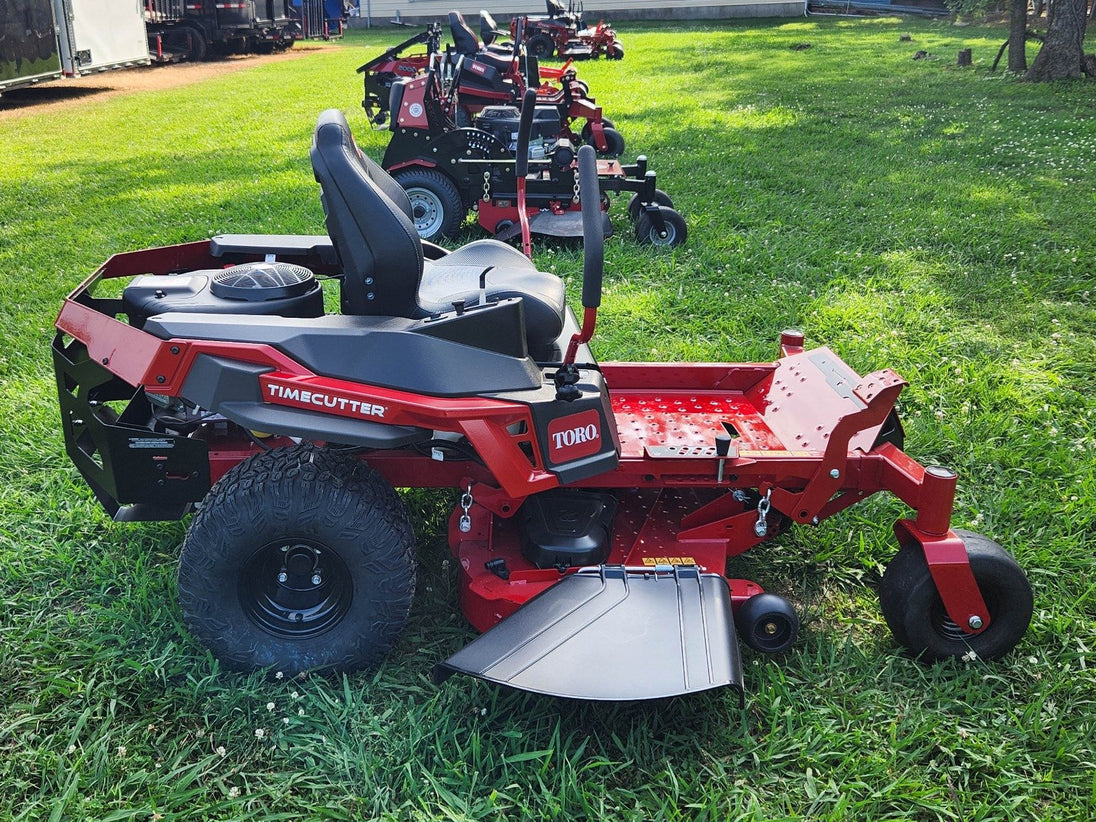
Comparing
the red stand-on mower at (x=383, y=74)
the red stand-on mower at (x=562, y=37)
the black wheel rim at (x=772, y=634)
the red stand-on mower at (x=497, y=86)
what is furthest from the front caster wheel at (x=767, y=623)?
the red stand-on mower at (x=562, y=37)

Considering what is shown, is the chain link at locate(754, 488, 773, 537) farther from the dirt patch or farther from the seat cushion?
the dirt patch

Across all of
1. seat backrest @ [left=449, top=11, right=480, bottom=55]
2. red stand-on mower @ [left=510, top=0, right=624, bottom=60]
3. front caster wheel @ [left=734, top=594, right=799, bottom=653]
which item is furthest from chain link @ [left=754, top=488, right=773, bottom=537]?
red stand-on mower @ [left=510, top=0, right=624, bottom=60]

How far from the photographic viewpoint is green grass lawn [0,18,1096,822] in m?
2.31

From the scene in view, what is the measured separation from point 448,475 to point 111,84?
629 inches

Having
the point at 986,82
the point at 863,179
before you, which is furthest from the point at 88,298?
the point at 986,82

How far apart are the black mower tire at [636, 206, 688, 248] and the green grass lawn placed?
201 millimetres

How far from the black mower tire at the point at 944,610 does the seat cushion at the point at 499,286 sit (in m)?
1.29

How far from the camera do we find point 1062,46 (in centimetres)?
1305

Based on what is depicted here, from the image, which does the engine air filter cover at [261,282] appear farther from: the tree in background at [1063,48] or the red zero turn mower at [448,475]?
the tree in background at [1063,48]

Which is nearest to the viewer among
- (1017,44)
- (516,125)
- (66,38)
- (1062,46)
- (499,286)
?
(499,286)

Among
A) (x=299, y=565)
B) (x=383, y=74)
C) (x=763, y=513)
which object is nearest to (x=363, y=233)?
(x=299, y=565)

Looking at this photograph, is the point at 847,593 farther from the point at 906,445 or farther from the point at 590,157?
the point at 590,157

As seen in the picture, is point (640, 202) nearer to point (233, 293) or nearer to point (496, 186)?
point (496, 186)

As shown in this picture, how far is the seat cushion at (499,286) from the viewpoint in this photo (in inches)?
114
